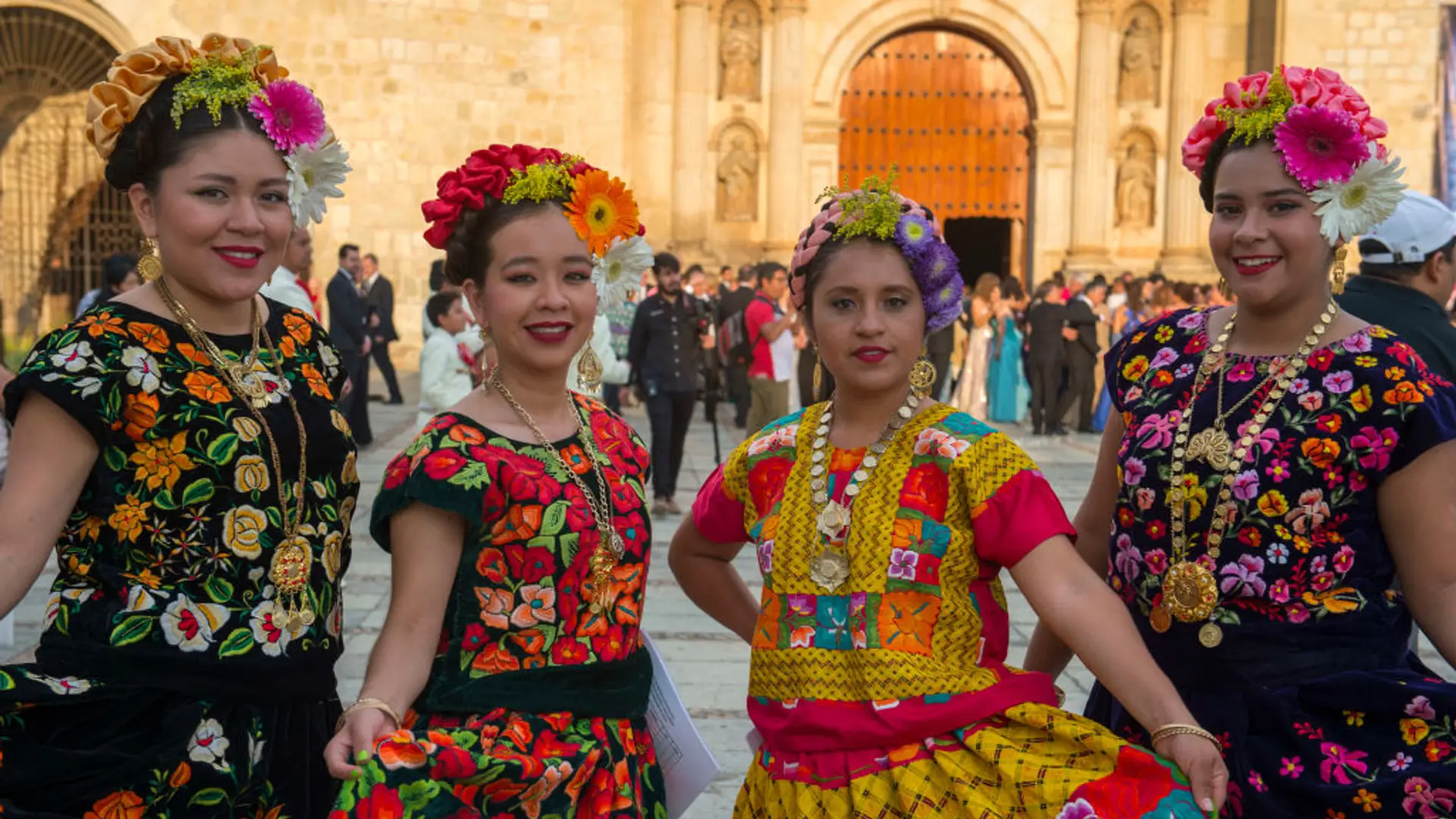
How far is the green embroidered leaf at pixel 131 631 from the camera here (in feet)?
7.91

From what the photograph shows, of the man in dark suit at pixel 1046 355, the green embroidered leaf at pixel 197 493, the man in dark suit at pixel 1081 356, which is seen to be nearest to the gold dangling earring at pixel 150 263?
the green embroidered leaf at pixel 197 493

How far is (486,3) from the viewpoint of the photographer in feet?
62.0

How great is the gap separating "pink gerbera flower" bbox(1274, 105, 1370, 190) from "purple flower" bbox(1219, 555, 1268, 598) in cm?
69

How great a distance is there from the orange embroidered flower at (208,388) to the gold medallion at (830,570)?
3.54ft

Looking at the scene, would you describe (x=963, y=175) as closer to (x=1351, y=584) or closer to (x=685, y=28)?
(x=685, y=28)

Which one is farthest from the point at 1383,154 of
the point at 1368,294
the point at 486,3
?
the point at 486,3

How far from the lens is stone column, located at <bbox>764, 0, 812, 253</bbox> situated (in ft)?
65.0

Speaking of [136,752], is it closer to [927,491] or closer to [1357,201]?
[927,491]

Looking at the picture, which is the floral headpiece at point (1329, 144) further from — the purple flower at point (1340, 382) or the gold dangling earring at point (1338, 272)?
the purple flower at point (1340, 382)

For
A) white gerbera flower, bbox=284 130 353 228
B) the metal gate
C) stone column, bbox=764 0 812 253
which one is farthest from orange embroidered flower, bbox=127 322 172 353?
stone column, bbox=764 0 812 253

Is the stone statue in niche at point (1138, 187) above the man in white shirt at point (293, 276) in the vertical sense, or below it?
above

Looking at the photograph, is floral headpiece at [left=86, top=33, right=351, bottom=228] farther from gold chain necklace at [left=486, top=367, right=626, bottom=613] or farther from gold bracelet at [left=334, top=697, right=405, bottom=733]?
gold bracelet at [left=334, top=697, right=405, bottom=733]

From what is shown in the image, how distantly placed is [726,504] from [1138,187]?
1886 cm

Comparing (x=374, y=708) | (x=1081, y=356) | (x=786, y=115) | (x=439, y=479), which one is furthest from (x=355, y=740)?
(x=786, y=115)
